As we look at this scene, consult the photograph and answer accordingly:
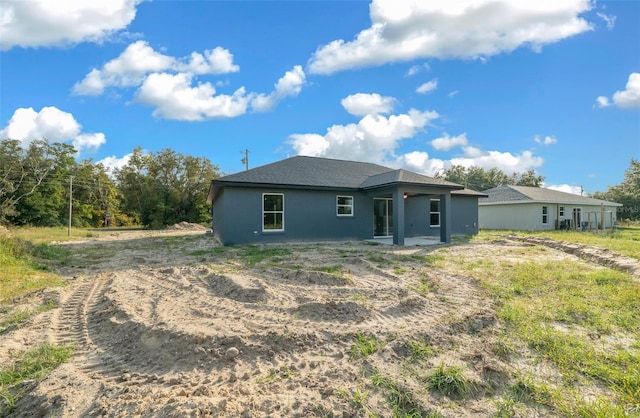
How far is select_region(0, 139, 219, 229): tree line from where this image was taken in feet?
98.2

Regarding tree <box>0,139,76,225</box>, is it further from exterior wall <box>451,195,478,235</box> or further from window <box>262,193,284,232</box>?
exterior wall <box>451,195,478,235</box>

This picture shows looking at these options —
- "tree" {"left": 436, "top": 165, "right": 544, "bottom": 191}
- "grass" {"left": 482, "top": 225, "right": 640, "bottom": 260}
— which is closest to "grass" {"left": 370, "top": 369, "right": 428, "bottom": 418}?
"grass" {"left": 482, "top": 225, "right": 640, "bottom": 260}

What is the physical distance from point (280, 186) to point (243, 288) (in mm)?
8102

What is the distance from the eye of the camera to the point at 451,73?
15750 millimetres

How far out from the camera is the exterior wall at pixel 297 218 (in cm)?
1284

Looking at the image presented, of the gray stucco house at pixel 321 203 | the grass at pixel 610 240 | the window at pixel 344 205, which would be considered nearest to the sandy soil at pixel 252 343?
the gray stucco house at pixel 321 203

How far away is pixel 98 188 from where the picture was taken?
130 ft

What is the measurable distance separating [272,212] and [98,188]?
36468 millimetres

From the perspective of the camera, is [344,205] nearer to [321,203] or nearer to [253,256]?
[321,203]

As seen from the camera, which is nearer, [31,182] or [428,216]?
[428,216]

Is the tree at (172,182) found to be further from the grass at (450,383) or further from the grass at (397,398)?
the grass at (450,383)

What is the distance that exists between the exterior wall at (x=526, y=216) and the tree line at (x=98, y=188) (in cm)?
1547

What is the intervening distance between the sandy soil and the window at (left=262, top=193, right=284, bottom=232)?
690cm

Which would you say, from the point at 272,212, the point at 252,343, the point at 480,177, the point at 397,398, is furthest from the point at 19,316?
the point at 480,177
